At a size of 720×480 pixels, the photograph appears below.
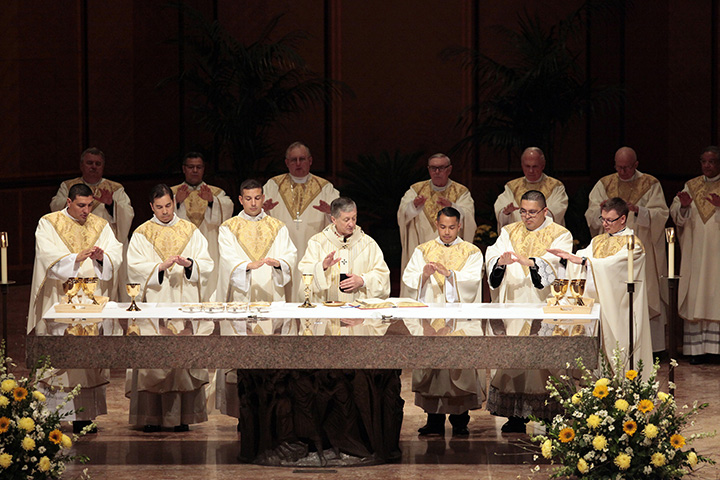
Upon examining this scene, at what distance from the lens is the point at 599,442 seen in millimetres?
6098

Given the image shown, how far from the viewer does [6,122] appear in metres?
14.4

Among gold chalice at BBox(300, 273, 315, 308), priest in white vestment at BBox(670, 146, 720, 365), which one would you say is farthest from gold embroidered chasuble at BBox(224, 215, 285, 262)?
priest in white vestment at BBox(670, 146, 720, 365)

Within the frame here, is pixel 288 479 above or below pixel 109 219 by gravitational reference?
below

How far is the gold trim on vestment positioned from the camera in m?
10.8

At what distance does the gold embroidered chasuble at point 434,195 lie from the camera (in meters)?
10.8

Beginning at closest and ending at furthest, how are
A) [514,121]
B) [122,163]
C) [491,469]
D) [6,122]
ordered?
[491,469] → [514,121] → [6,122] → [122,163]

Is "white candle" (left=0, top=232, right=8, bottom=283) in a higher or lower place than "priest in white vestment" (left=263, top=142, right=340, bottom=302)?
lower

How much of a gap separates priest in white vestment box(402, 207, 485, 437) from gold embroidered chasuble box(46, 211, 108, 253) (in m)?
2.28

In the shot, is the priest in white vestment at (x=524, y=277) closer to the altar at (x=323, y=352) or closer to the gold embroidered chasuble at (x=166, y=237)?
the altar at (x=323, y=352)

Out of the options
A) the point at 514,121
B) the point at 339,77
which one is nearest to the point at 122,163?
the point at 339,77

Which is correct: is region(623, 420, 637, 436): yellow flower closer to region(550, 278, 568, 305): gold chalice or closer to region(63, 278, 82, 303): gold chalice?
region(550, 278, 568, 305): gold chalice

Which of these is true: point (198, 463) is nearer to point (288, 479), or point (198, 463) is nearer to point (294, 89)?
point (288, 479)

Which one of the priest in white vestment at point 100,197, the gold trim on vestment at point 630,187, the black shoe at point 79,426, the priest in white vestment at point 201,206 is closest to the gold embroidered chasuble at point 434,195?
the gold trim on vestment at point 630,187

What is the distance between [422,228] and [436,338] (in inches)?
173
